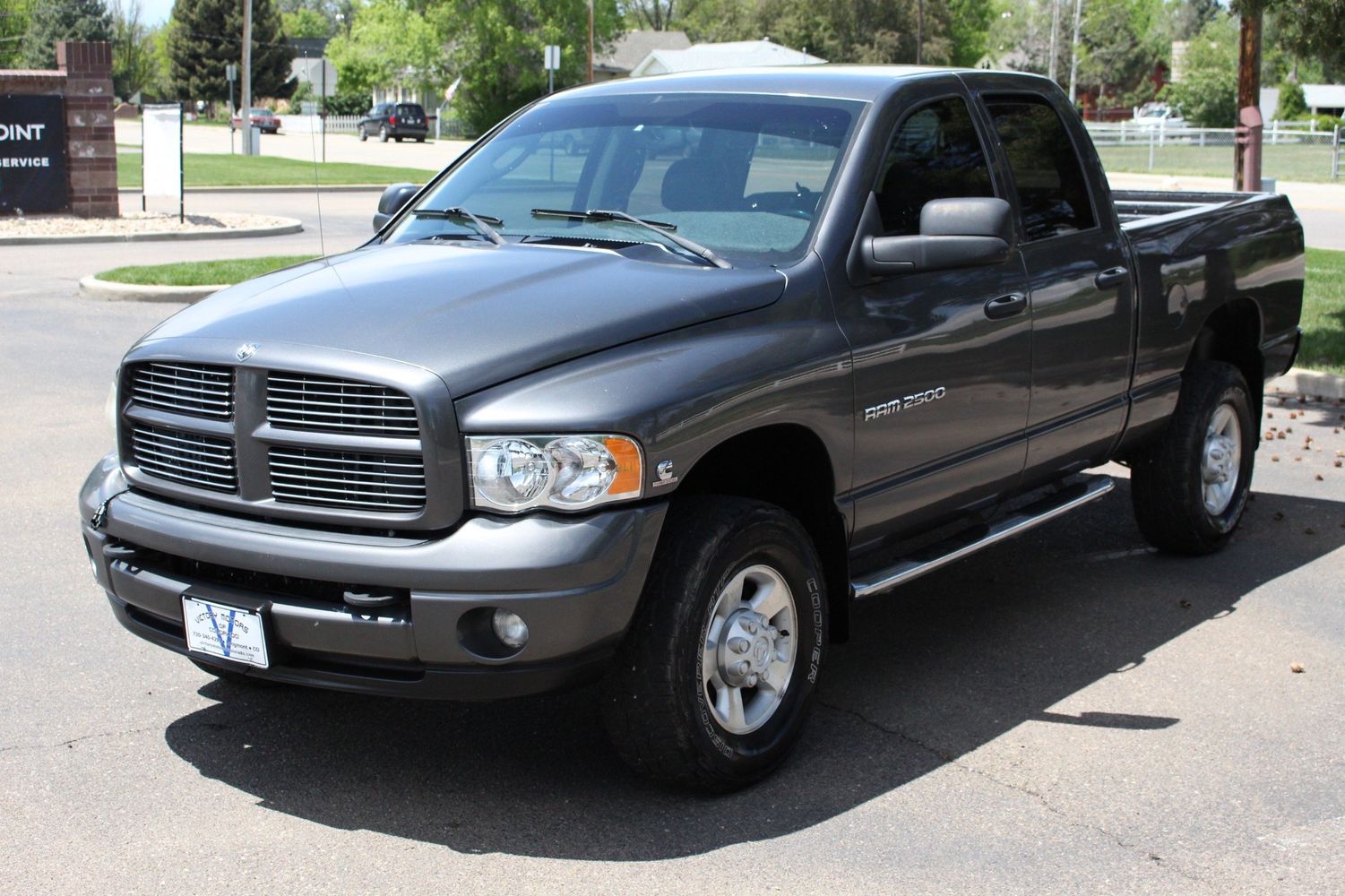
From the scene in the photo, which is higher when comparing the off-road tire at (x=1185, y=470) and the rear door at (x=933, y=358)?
the rear door at (x=933, y=358)

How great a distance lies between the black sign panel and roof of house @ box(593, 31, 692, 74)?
7418 centimetres

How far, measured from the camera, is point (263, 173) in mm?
34656

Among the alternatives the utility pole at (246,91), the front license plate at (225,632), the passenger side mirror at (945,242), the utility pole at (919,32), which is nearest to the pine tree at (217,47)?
the utility pole at (919,32)

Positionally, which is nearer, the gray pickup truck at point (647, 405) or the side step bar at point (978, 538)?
the gray pickup truck at point (647, 405)

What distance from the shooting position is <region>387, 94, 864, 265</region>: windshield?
476 cm

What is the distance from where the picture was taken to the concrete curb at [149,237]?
19453 millimetres

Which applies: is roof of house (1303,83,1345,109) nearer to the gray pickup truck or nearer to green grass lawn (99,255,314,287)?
green grass lawn (99,255,314,287)

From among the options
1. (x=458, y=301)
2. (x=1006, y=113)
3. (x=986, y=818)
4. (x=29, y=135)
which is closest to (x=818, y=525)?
(x=986, y=818)

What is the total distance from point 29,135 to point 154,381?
1827cm

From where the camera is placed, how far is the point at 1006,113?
567 centimetres

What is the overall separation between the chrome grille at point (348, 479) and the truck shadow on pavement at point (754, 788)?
2.90ft

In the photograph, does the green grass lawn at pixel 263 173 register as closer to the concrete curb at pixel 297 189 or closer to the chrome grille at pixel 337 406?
the concrete curb at pixel 297 189

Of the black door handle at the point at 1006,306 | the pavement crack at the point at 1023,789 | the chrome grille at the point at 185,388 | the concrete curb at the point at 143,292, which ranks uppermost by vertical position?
the black door handle at the point at 1006,306

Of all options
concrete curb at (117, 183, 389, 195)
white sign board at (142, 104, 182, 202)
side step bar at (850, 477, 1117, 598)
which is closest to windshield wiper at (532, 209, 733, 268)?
side step bar at (850, 477, 1117, 598)
